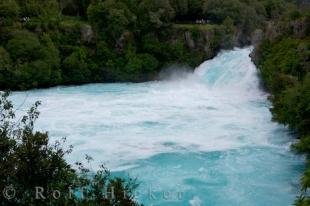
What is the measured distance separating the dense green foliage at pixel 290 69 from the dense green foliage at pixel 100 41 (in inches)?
316

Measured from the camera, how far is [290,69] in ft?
74.5

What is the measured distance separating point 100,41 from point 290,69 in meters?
15.5

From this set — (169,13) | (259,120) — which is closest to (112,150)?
(259,120)

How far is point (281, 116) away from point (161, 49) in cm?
1750

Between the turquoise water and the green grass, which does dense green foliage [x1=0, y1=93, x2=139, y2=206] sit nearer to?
the turquoise water

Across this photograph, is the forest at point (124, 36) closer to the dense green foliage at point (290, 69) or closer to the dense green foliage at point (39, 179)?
the dense green foliage at point (290, 69)

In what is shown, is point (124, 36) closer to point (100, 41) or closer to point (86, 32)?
point (100, 41)

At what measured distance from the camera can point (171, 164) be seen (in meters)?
17.4

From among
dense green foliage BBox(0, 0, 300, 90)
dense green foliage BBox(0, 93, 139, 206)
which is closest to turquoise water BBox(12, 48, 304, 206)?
dense green foliage BBox(0, 0, 300, 90)

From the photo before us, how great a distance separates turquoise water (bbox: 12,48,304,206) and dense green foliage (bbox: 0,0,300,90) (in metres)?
1.54

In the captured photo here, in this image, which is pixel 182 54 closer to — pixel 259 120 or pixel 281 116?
pixel 259 120

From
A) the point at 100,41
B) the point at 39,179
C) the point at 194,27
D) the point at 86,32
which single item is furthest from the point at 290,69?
the point at 39,179

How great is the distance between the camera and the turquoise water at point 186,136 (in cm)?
1525

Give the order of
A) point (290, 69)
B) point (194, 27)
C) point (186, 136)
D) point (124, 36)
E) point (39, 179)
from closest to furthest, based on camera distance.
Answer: point (39, 179), point (186, 136), point (290, 69), point (124, 36), point (194, 27)
